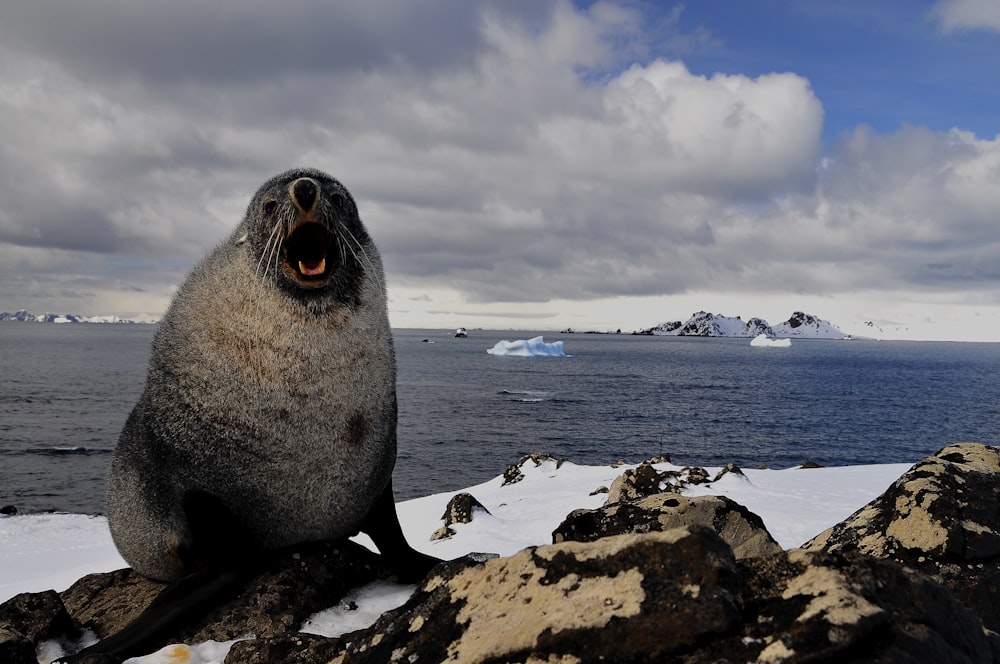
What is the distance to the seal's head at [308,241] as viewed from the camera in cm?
488

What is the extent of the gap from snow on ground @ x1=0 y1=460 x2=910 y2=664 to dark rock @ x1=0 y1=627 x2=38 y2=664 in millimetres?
712

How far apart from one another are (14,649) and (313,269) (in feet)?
8.74

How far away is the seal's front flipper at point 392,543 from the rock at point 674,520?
1.08 meters

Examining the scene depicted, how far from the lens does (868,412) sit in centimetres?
6006

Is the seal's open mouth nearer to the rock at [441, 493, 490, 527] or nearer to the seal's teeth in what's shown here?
the seal's teeth

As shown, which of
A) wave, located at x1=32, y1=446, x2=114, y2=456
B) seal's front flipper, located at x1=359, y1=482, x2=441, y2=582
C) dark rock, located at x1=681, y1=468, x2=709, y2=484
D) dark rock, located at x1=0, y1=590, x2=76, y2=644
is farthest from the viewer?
wave, located at x1=32, y1=446, x2=114, y2=456

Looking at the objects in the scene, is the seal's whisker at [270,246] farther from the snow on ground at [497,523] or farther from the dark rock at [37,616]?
the dark rock at [37,616]

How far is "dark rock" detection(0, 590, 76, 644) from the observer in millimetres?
4723

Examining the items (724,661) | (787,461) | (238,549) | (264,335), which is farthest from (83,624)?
(787,461)

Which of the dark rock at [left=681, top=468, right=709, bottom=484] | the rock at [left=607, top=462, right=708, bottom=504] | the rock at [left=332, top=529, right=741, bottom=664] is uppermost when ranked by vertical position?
the rock at [left=332, top=529, right=741, bottom=664]

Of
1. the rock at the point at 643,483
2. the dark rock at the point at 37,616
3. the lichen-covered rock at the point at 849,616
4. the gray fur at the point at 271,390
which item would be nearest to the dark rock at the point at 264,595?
the gray fur at the point at 271,390

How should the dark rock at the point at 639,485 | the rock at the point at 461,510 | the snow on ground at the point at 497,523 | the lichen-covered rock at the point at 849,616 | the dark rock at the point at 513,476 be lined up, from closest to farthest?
the lichen-covered rock at the point at 849,616 → the snow on ground at the point at 497,523 → the rock at the point at 461,510 → the dark rock at the point at 639,485 → the dark rock at the point at 513,476

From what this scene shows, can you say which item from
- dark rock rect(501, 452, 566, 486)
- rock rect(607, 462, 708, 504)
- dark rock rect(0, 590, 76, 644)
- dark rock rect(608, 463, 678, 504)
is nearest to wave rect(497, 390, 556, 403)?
dark rock rect(501, 452, 566, 486)

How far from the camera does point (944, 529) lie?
5.37 meters
